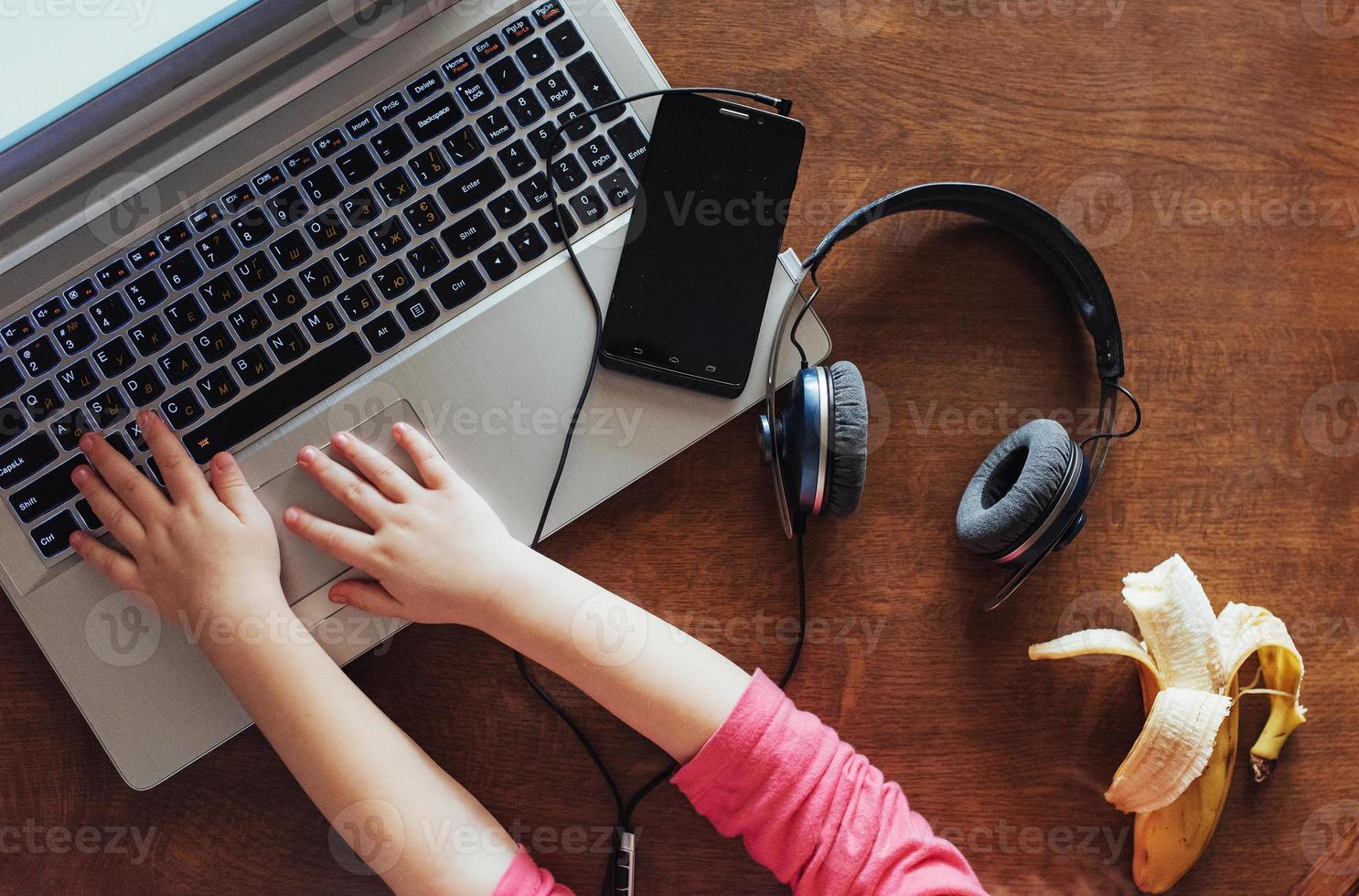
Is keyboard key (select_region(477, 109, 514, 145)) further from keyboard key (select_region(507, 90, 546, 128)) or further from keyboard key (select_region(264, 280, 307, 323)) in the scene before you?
keyboard key (select_region(264, 280, 307, 323))

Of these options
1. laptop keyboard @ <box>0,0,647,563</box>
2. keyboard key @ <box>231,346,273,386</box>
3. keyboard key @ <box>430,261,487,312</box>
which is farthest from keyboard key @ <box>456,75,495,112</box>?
keyboard key @ <box>231,346,273,386</box>

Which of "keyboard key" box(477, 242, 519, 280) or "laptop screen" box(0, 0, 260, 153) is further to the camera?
"keyboard key" box(477, 242, 519, 280)

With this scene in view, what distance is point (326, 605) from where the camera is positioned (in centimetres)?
59

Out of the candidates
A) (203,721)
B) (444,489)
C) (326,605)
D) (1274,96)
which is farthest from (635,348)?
(1274,96)

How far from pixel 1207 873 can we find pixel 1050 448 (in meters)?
0.35

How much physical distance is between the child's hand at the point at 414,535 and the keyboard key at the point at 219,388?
0.19ft

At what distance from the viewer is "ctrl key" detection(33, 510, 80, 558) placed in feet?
1.85

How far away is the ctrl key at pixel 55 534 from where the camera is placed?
563 mm

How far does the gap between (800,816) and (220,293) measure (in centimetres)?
51

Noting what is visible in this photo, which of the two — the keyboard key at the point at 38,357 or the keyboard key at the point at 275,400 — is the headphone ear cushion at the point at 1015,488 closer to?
the keyboard key at the point at 275,400

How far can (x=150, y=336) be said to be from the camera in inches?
22.3

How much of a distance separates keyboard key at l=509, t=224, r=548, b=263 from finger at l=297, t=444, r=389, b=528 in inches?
7.3

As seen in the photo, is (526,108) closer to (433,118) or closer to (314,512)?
(433,118)

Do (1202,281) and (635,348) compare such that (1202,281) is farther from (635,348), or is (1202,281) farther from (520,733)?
(520,733)
